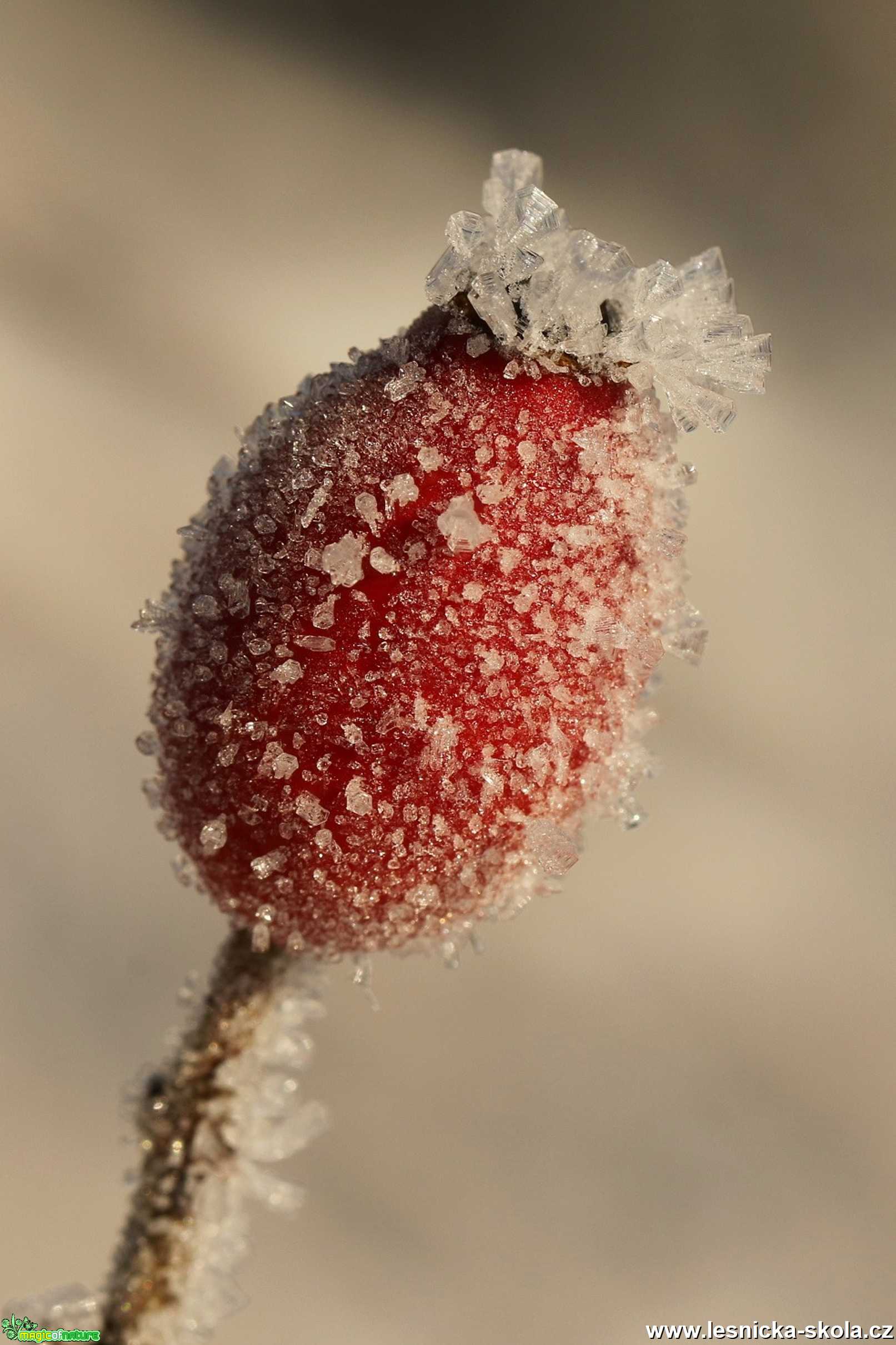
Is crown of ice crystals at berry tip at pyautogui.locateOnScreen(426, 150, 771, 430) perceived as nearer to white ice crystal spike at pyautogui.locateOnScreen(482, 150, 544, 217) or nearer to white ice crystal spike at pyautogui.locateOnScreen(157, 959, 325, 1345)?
white ice crystal spike at pyautogui.locateOnScreen(482, 150, 544, 217)

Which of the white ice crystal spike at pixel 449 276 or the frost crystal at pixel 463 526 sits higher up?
the white ice crystal spike at pixel 449 276

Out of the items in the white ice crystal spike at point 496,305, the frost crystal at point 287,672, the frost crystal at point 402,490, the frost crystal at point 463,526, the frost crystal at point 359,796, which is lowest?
the frost crystal at point 359,796

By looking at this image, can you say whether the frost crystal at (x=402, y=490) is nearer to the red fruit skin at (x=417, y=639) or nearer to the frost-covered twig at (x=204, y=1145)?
the red fruit skin at (x=417, y=639)

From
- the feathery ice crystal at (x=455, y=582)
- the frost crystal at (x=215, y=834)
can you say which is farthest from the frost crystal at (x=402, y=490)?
the frost crystal at (x=215, y=834)

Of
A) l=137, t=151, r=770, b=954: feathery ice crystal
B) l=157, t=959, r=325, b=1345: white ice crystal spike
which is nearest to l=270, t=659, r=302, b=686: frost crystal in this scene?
l=137, t=151, r=770, b=954: feathery ice crystal

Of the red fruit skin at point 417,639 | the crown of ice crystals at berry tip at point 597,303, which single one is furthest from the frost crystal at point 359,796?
the crown of ice crystals at berry tip at point 597,303

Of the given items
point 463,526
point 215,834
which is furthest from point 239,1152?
point 463,526

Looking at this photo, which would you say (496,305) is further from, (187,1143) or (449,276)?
(187,1143)
